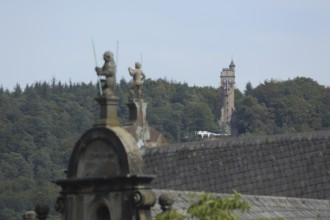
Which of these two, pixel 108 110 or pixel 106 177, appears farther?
pixel 108 110

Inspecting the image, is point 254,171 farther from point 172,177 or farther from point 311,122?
point 311,122

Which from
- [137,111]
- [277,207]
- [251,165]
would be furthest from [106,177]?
[137,111]

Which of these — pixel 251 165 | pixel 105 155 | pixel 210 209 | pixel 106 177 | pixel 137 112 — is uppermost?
pixel 137 112

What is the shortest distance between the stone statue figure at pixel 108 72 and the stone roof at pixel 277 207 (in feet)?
9.49

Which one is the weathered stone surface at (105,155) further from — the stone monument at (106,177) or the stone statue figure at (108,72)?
the stone statue figure at (108,72)

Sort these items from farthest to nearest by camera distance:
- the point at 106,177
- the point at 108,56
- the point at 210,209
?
the point at 108,56, the point at 106,177, the point at 210,209

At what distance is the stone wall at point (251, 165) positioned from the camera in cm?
4728

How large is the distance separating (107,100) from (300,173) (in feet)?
52.2

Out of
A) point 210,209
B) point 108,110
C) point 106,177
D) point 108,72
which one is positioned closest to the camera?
point 210,209

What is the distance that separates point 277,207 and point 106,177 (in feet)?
23.9

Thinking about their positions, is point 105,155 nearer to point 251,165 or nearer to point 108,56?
point 108,56

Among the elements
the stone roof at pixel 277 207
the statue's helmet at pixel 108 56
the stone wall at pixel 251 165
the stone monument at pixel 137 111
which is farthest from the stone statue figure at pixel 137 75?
the statue's helmet at pixel 108 56

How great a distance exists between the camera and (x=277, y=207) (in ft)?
125

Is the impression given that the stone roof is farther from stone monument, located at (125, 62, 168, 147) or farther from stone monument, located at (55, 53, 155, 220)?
stone monument, located at (125, 62, 168, 147)
